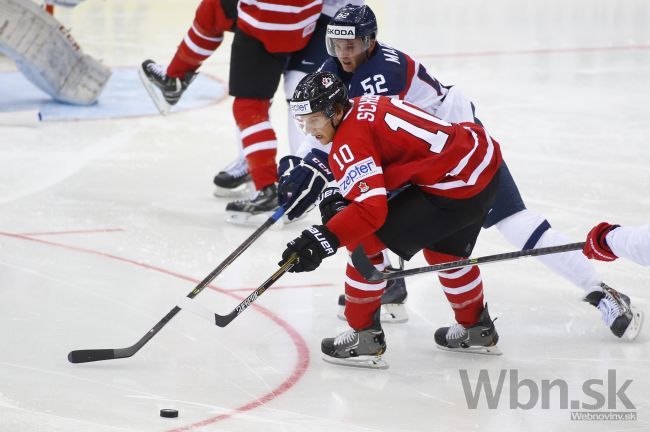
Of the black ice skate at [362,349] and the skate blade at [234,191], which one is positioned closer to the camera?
the black ice skate at [362,349]

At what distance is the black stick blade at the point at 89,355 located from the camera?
10.3 ft

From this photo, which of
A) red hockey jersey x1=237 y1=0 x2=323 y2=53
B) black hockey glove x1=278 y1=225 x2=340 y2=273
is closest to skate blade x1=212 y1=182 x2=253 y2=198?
red hockey jersey x1=237 y1=0 x2=323 y2=53

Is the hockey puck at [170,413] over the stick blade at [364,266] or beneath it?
beneath

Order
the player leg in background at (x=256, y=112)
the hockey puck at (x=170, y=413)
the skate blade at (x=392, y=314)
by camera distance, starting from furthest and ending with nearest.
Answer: the player leg in background at (x=256, y=112)
the skate blade at (x=392, y=314)
the hockey puck at (x=170, y=413)

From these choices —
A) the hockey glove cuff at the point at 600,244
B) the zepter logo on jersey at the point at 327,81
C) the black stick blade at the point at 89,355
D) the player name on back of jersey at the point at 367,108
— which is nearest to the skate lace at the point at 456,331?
the hockey glove cuff at the point at 600,244

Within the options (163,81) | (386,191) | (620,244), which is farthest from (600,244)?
(163,81)

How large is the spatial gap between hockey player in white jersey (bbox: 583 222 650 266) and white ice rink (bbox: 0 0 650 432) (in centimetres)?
39

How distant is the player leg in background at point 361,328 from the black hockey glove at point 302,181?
35 centimetres

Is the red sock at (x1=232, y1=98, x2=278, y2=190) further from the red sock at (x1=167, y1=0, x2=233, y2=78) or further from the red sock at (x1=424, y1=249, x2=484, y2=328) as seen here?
the red sock at (x1=424, y1=249, x2=484, y2=328)

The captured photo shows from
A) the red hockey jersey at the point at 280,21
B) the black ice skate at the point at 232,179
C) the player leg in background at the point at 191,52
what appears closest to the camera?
the red hockey jersey at the point at 280,21

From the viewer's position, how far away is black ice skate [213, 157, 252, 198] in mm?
5191

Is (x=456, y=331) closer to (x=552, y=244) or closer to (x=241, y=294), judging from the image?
(x=552, y=244)

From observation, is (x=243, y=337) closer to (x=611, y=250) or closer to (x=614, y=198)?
(x=611, y=250)

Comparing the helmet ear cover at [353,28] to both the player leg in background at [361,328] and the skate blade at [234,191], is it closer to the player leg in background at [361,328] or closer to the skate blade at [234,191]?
the player leg in background at [361,328]
